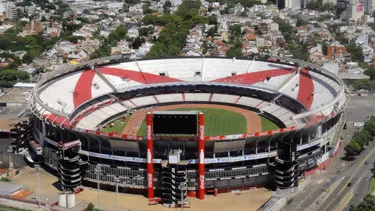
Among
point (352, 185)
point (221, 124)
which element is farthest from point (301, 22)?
point (352, 185)

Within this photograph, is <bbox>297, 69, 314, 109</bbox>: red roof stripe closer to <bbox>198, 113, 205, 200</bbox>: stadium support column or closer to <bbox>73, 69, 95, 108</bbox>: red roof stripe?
<bbox>198, 113, 205, 200</bbox>: stadium support column

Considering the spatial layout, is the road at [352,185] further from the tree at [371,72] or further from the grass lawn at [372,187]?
the tree at [371,72]

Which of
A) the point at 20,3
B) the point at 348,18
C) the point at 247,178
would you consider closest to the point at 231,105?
the point at 247,178

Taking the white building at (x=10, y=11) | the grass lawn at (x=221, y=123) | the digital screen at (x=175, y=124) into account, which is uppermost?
the digital screen at (x=175, y=124)

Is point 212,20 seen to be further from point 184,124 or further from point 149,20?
point 184,124

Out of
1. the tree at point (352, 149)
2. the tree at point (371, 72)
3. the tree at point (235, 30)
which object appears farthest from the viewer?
the tree at point (235, 30)

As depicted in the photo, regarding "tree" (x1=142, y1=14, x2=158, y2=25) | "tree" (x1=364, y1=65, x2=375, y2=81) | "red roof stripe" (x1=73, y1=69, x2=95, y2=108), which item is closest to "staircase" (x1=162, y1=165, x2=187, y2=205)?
"red roof stripe" (x1=73, y1=69, x2=95, y2=108)

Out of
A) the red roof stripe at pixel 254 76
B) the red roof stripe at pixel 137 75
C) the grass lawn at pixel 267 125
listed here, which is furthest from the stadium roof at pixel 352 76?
the red roof stripe at pixel 137 75
